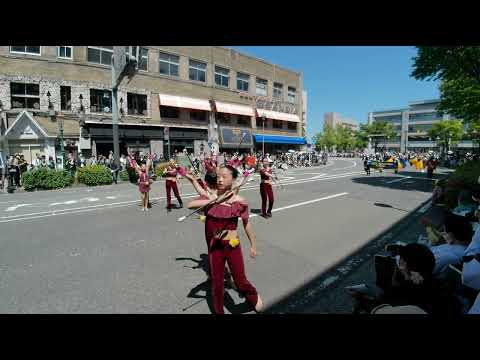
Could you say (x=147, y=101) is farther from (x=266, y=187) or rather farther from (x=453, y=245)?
(x=453, y=245)

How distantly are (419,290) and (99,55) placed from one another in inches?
1055

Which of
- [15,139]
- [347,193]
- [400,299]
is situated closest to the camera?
[400,299]

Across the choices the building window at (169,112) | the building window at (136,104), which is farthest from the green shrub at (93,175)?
the building window at (169,112)

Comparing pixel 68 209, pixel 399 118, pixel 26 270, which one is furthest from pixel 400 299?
pixel 399 118

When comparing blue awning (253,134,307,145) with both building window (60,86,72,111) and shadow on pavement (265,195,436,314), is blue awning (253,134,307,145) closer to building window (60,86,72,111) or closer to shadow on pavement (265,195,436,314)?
building window (60,86,72,111)

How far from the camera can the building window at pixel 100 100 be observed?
73.6ft

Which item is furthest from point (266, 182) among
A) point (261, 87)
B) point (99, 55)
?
point (261, 87)

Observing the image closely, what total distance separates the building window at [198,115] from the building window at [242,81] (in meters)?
6.77

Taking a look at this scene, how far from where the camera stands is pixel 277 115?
37750 millimetres

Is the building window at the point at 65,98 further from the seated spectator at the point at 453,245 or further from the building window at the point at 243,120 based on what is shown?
the seated spectator at the point at 453,245

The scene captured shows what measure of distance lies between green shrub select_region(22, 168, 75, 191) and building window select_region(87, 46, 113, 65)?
12030 millimetres
